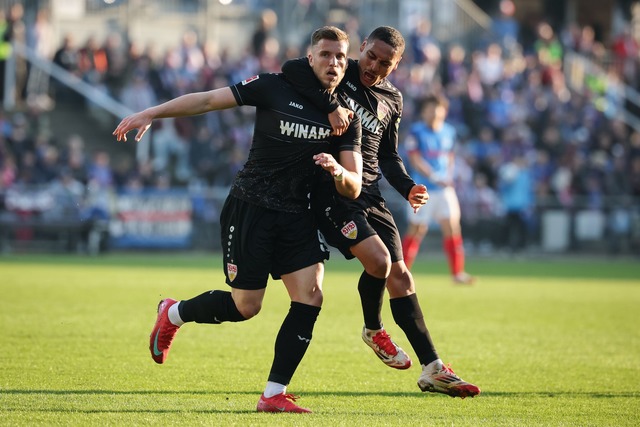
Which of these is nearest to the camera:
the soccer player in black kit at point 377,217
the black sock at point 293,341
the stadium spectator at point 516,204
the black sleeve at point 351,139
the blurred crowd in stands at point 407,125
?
the black sock at point 293,341

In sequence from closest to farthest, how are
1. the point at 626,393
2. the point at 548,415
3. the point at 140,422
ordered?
1. the point at 140,422
2. the point at 548,415
3. the point at 626,393

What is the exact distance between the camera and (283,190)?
679 centimetres

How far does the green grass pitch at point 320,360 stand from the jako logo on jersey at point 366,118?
180 cm

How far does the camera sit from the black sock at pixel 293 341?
21.3 ft

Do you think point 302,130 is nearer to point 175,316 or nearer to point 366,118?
point 366,118

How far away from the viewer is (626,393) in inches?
288

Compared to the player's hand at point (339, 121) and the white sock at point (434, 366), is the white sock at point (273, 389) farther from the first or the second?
the player's hand at point (339, 121)

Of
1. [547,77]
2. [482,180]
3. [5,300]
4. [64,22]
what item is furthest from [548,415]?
[64,22]

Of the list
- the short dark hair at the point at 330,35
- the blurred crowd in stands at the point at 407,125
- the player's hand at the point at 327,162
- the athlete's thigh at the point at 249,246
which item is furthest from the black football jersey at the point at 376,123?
the blurred crowd in stands at the point at 407,125

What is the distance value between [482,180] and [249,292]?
18777mm

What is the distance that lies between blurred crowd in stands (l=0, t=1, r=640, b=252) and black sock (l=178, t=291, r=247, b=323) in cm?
1529

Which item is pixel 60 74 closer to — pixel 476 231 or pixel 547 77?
pixel 476 231

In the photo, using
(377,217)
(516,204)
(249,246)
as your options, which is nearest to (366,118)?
(377,217)

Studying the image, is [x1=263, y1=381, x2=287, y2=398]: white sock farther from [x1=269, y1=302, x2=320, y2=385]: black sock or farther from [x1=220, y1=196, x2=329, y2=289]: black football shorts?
[x1=220, y1=196, x2=329, y2=289]: black football shorts
